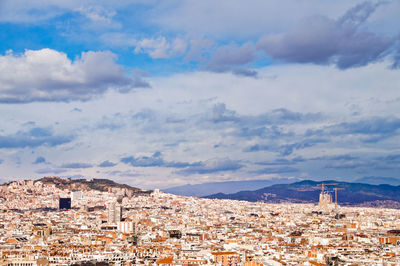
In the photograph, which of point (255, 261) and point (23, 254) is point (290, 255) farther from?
point (23, 254)

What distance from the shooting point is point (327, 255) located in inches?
2689

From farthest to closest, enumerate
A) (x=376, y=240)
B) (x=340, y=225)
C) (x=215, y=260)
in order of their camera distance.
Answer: (x=340, y=225), (x=376, y=240), (x=215, y=260)

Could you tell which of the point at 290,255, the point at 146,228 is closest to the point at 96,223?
the point at 146,228

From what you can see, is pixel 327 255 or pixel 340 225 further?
pixel 340 225

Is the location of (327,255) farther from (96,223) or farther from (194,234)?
(96,223)

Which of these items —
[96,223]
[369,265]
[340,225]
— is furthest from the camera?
[96,223]

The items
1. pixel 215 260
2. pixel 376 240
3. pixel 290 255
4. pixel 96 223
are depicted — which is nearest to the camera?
pixel 215 260

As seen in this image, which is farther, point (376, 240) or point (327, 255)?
point (376, 240)

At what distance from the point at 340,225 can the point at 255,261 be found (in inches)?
3011

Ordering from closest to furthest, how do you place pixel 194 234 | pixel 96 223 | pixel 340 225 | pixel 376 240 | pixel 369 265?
1. pixel 369 265
2. pixel 376 240
3. pixel 194 234
4. pixel 340 225
5. pixel 96 223

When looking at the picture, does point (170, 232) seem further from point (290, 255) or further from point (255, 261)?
point (255, 261)

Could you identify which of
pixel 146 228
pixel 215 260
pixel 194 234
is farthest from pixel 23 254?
pixel 146 228

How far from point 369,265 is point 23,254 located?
35408 millimetres

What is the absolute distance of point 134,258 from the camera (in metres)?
70.6
